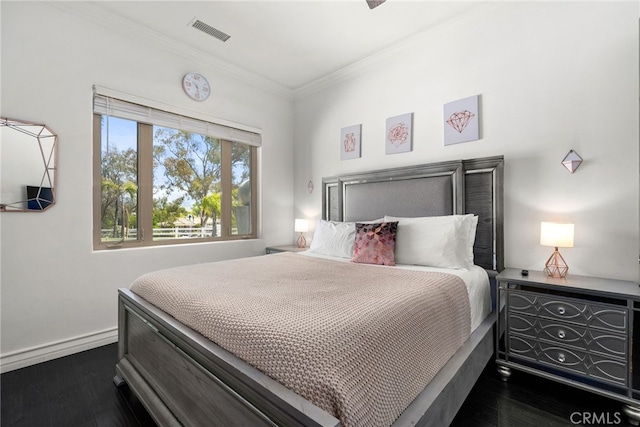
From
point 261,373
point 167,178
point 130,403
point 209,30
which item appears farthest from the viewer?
point 167,178

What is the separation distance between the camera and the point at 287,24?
2.75 m

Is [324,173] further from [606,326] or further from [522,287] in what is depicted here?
[606,326]

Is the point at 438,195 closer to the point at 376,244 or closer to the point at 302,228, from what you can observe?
the point at 376,244

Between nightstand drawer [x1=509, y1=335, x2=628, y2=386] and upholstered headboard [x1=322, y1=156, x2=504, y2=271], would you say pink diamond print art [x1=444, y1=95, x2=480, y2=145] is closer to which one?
upholstered headboard [x1=322, y1=156, x2=504, y2=271]

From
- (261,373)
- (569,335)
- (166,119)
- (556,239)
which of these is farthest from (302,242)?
(261,373)

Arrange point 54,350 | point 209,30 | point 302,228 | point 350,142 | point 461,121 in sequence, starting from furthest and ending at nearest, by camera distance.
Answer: point 302,228
point 350,142
point 209,30
point 461,121
point 54,350

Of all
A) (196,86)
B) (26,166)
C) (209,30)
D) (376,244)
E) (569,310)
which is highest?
(209,30)

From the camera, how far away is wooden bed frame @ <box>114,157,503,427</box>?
3.00ft

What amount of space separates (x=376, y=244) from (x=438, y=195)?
86 cm

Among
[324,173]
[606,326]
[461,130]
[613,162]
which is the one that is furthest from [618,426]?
[324,173]

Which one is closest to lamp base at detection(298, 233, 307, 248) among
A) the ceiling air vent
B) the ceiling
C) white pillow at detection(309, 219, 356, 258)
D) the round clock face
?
white pillow at detection(309, 219, 356, 258)

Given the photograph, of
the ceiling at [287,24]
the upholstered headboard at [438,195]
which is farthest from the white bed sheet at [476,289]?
the ceiling at [287,24]

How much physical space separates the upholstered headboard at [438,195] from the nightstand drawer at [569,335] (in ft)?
1.91

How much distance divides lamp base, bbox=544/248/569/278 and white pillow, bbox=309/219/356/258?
151cm
